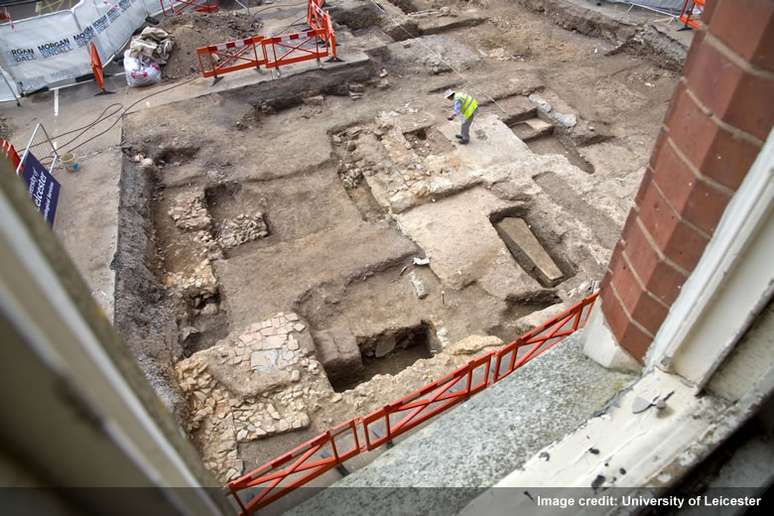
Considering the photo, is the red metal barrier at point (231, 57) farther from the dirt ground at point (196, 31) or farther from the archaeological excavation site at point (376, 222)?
the dirt ground at point (196, 31)

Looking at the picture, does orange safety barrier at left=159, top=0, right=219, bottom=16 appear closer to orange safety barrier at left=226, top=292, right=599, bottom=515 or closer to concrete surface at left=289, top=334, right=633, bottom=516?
orange safety barrier at left=226, top=292, right=599, bottom=515

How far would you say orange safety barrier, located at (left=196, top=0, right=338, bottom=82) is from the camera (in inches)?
425

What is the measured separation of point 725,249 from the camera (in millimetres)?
1559

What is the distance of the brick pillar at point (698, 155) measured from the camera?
133cm

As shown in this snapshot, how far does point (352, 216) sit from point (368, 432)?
4.32 meters

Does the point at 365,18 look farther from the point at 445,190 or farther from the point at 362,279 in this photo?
the point at 362,279

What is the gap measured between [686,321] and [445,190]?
21.6ft

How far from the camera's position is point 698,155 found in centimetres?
155

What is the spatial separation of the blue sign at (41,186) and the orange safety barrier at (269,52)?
4265 mm

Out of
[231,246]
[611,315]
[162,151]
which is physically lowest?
[231,246]

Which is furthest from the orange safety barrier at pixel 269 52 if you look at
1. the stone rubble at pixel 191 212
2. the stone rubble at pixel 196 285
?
the stone rubble at pixel 196 285

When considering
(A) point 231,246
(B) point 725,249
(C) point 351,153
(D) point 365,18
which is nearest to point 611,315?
(B) point 725,249

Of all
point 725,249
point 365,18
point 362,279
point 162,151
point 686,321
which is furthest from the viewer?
point 365,18

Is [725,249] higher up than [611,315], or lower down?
higher up
